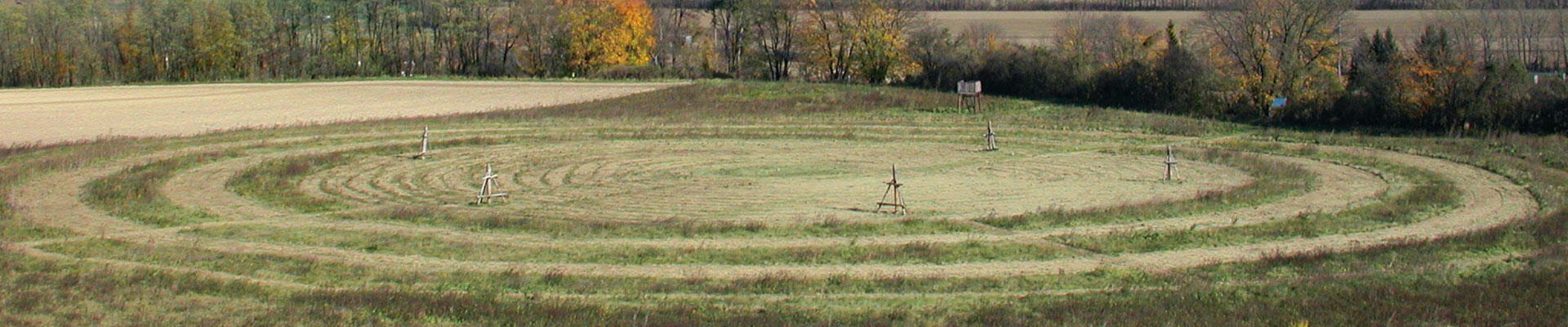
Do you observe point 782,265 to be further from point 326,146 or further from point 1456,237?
point 326,146

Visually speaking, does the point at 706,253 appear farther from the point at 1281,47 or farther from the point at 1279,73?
the point at 1281,47

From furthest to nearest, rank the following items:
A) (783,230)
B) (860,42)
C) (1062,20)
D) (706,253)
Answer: (1062,20) → (860,42) → (783,230) → (706,253)

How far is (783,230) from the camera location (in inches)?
938

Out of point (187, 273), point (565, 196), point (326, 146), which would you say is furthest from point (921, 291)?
point (326, 146)

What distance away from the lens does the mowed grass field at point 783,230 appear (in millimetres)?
15766

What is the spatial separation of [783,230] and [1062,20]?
76.1 meters

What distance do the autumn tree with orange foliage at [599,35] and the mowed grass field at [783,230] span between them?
4861 centimetres

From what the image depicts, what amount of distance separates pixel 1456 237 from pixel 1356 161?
523 inches

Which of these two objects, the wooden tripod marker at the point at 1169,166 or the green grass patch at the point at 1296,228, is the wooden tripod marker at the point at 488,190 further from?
the wooden tripod marker at the point at 1169,166

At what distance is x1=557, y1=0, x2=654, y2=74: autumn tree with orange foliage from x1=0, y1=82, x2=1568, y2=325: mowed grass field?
48611mm

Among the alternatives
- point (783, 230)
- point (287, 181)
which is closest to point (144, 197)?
point (287, 181)

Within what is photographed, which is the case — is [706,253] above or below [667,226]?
below

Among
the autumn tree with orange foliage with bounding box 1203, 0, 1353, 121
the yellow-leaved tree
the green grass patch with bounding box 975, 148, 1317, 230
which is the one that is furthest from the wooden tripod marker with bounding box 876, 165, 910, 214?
the yellow-leaved tree

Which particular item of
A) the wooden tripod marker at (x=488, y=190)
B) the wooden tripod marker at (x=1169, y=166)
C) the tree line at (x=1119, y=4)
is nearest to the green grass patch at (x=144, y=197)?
the wooden tripod marker at (x=488, y=190)
